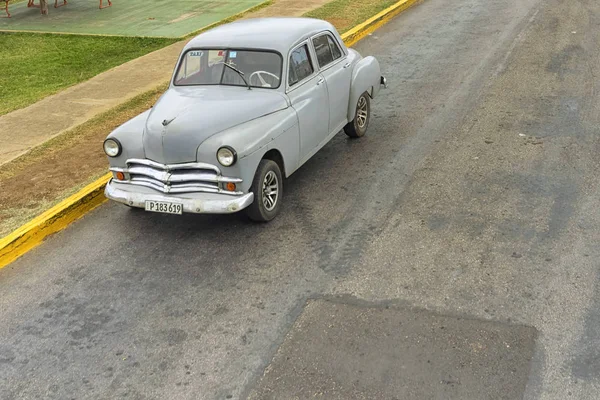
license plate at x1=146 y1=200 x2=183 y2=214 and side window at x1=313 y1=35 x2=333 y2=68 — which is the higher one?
side window at x1=313 y1=35 x2=333 y2=68

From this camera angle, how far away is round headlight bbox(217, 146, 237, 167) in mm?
6031

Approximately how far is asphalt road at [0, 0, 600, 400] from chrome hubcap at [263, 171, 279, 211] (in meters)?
0.23

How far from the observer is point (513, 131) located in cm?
873

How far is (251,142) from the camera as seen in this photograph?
623cm

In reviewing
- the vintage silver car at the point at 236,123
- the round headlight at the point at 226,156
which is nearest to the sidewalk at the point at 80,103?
the vintage silver car at the point at 236,123

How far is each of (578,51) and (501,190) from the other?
21.9ft

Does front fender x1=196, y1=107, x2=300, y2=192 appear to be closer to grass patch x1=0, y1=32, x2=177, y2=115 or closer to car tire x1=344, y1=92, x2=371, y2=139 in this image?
car tire x1=344, y1=92, x2=371, y2=139

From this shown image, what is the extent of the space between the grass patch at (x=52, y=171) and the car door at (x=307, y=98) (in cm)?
246

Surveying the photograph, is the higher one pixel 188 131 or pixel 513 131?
pixel 188 131

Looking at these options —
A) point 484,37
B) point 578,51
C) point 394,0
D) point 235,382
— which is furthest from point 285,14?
point 235,382

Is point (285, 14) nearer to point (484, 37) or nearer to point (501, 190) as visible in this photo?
point (484, 37)

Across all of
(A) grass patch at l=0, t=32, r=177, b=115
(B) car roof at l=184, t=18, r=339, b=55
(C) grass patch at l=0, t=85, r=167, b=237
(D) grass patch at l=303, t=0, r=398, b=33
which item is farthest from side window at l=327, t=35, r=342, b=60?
(D) grass patch at l=303, t=0, r=398, b=33

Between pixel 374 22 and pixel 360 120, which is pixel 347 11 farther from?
pixel 360 120

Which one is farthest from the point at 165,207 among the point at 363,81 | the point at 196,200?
the point at 363,81
